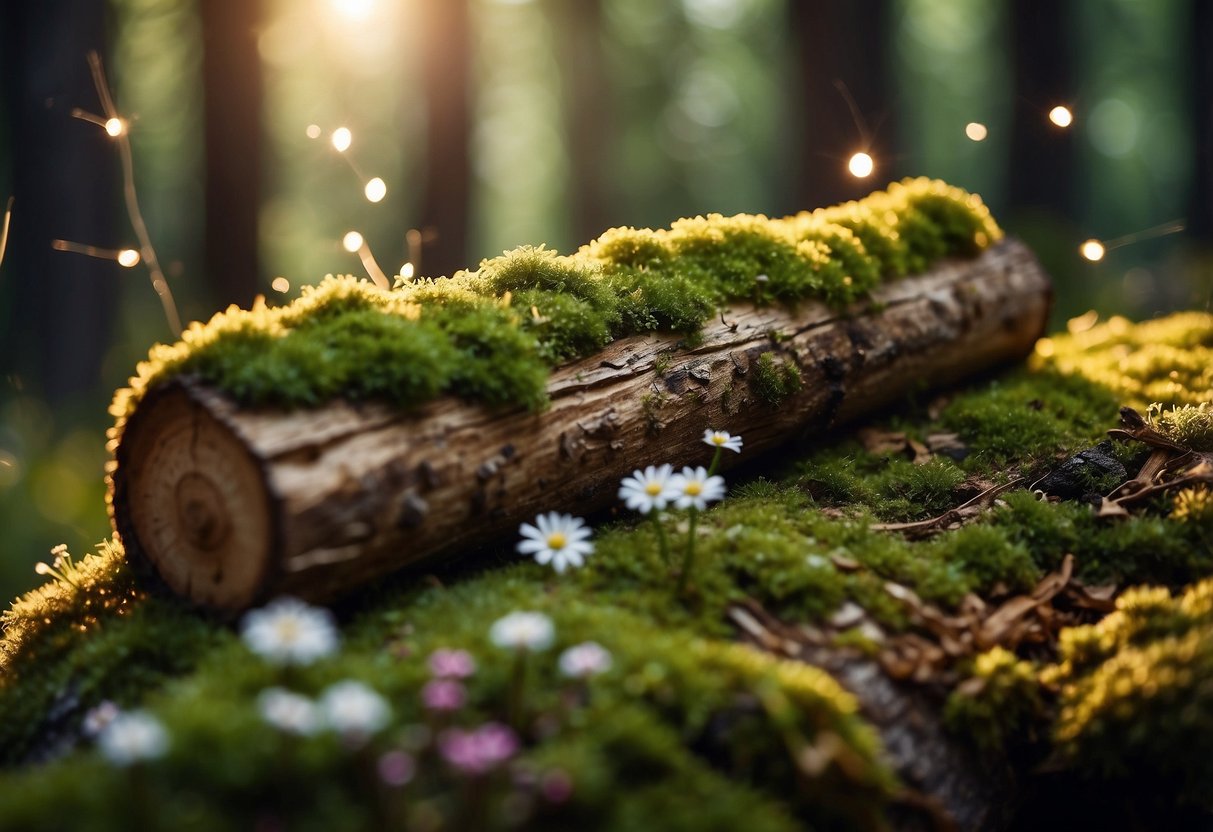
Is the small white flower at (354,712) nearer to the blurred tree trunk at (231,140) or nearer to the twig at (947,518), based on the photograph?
the twig at (947,518)

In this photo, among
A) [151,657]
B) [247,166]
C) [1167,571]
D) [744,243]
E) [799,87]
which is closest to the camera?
[151,657]

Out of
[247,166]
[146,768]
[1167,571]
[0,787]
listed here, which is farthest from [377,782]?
[247,166]

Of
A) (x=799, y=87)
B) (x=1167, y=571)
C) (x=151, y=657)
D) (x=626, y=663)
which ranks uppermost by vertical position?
(x=799, y=87)

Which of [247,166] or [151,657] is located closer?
[151,657]

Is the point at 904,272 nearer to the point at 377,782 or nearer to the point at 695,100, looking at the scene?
the point at 377,782

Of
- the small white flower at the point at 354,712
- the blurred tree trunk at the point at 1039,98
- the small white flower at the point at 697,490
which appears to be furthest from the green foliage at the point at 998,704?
the blurred tree trunk at the point at 1039,98
